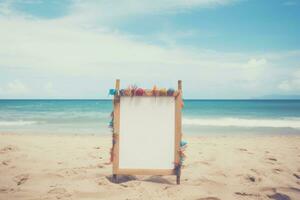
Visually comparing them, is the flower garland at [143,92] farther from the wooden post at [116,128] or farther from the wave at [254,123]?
the wave at [254,123]

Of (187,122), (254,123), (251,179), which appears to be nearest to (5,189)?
(251,179)

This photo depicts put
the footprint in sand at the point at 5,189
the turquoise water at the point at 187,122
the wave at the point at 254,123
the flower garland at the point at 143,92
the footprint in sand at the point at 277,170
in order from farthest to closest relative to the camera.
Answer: the wave at the point at 254,123, the turquoise water at the point at 187,122, the footprint in sand at the point at 277,170, the flower garland at the point at 143,92, the footprint in sand at the point at 5,189

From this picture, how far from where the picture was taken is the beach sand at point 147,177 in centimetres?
428

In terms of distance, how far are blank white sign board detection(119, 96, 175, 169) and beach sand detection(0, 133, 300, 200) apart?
0.37 metres

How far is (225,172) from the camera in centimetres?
561

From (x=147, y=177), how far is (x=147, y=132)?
958 millimetres

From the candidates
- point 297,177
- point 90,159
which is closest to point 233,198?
point 297,177

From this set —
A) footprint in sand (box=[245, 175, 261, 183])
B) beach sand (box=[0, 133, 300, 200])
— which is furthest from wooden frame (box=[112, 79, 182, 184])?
footprint in sand (box=[245, 175, 261, 183])

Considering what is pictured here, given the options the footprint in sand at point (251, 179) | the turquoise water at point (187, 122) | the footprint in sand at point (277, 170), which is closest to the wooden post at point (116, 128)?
the footprint in sand at point (251, 179)

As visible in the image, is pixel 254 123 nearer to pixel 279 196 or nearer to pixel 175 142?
pixel 279 196

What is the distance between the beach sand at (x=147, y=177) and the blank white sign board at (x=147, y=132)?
1.23 feet

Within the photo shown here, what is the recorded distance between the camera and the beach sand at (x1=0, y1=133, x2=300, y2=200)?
4.28 meters

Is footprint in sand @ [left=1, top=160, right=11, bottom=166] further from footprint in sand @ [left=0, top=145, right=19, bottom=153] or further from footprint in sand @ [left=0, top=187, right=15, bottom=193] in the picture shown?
footprint in sand @ [left=0, top=187, right=15, bottom=193]

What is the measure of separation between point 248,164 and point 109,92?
3526mm
